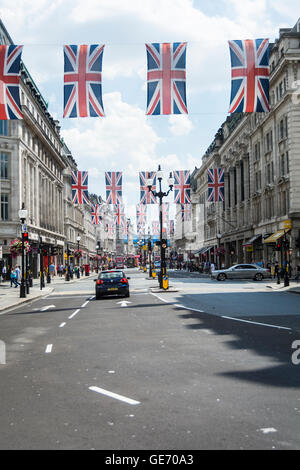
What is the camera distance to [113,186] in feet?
132

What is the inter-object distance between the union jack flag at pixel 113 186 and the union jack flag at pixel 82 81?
19.7 meters

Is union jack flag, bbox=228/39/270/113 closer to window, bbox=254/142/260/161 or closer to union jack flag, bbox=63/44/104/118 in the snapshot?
union jack flag, bbox=63/44/104/118

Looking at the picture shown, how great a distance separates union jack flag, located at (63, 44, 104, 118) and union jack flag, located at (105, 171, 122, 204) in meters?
19.7

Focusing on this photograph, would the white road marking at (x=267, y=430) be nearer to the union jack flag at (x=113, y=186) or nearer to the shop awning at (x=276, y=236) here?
the union jack flag at (x=113, y=186)

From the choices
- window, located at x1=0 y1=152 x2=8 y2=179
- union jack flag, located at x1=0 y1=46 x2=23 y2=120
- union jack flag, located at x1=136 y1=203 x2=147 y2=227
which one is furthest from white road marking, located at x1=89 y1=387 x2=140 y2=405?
union jack flag, located at x1=136 y1=203 x2=147 y2=227

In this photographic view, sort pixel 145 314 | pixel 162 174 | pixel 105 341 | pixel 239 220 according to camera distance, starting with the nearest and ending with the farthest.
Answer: pixel 105 341 < pixel 145 314 < pixel 162 174 < pixel 239 220

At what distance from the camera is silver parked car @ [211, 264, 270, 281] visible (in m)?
45.7

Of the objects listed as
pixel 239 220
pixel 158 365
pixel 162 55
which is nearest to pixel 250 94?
pixel 162 55

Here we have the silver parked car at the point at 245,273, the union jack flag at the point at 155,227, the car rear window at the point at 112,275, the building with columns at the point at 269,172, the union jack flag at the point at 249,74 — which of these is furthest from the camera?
the union jack flag at the point at 155,227

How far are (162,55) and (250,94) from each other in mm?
3929

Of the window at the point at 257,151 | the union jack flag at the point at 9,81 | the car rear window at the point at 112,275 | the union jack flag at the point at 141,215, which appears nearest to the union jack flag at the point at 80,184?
the union jack flag at the point at 141,215

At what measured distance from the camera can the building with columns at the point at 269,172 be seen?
45812mm
